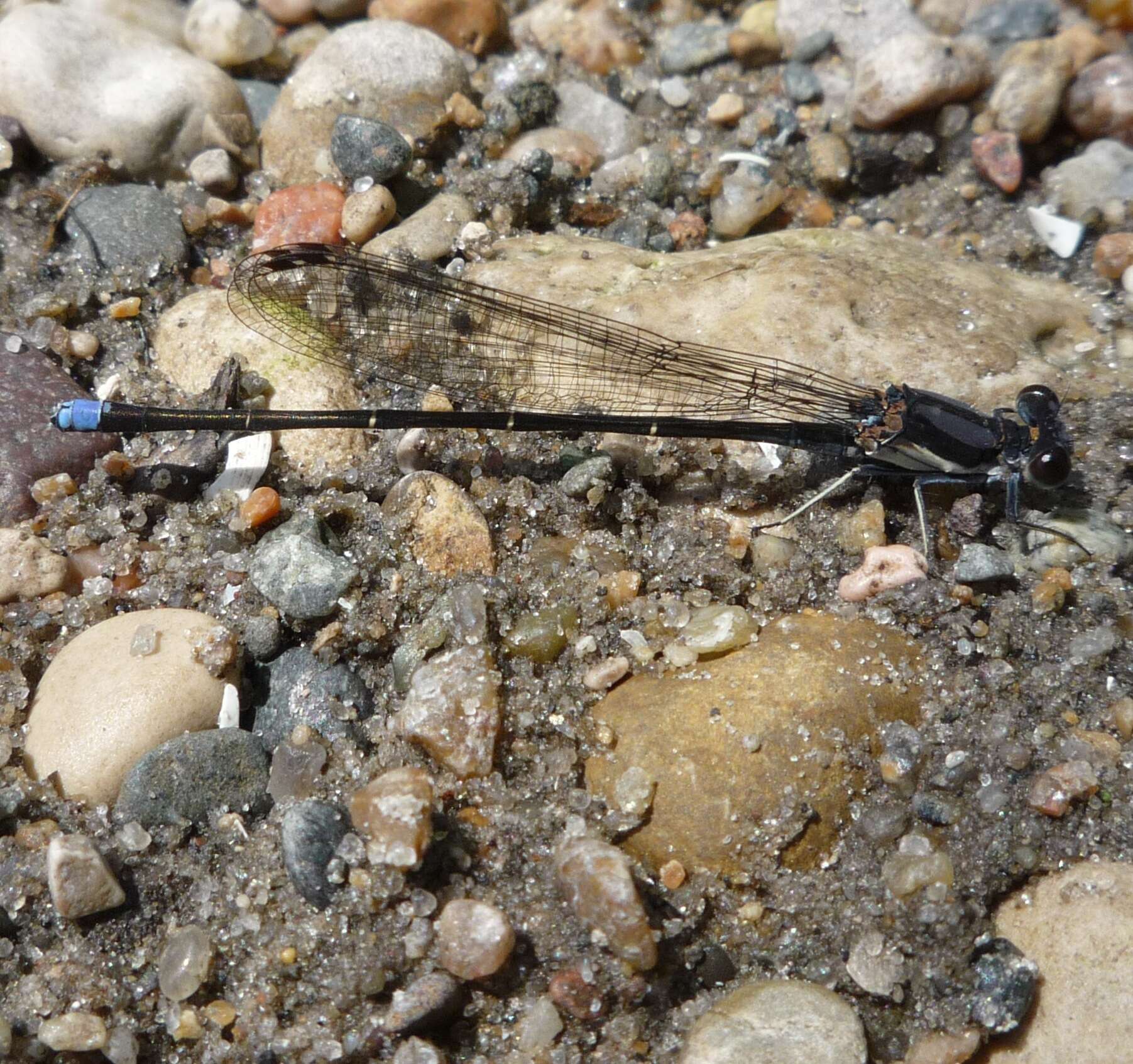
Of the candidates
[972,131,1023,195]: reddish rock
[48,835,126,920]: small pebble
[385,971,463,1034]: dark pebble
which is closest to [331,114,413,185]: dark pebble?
[972,131,1023,195]: reddish rock

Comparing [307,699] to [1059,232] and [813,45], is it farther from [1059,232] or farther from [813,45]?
[813,45]

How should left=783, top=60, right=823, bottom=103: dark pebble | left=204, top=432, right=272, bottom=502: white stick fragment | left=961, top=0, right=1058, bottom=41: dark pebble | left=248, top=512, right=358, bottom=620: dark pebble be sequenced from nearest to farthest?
left=248, top=512, right=358, bottom=620: dark pebble, left=204, top=432, right=272, bottom=502: white stick fragment, left=783, top=60, right=823, bottom=103: dark pebble, left=961, top=0, right=1058, bottom=41: dark pebble

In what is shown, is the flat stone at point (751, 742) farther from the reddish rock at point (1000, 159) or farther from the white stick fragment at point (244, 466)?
the reddish rock at point (1000, 159)

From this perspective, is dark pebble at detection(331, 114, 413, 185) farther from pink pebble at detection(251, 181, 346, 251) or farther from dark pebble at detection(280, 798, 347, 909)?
dark pebble at detection(280, 798, 347, 909)

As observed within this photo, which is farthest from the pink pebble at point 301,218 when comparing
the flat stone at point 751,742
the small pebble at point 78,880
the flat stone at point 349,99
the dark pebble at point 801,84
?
the small pebble at point 78,880

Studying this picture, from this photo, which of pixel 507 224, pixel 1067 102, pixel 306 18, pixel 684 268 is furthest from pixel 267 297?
pixel 1067 102

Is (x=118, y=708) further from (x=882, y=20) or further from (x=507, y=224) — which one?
(x=882, y=20)
